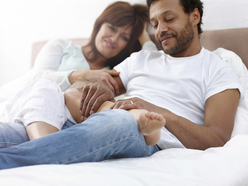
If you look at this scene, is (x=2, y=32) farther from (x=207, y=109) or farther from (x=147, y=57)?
(x=207, y=109)

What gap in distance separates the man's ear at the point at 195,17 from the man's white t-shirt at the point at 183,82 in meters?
0.20

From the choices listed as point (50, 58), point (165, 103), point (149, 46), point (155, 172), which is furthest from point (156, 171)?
point (50, 58)

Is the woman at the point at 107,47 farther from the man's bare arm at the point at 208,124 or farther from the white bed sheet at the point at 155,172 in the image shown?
the white bed sheet at the point at 155,172

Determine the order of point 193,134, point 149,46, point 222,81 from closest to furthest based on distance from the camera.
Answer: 1. point 193,134
2. point 222,81
3. point 149,46

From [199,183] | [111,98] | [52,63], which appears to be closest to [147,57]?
[111,98]

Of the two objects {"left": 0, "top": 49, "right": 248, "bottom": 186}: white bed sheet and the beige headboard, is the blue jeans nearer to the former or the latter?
{"left": 0, "top": 49, "right": 248, "bottom": 186}: white bed sheet

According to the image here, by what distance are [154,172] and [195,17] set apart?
1.09 metres

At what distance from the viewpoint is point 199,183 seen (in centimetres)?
59

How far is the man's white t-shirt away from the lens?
1.15 metres

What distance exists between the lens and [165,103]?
1.16 meters

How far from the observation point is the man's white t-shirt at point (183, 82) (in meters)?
1.15

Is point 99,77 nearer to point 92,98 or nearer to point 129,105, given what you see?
point 92,98

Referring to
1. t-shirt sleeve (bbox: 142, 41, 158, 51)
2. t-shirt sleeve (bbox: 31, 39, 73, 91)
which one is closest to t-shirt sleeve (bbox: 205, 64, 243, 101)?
t-shirt sleeve (bbox: 142, 41, 158, 51)

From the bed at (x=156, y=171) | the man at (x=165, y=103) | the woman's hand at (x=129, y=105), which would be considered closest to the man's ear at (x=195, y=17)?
the man at (x=165, y=103)
